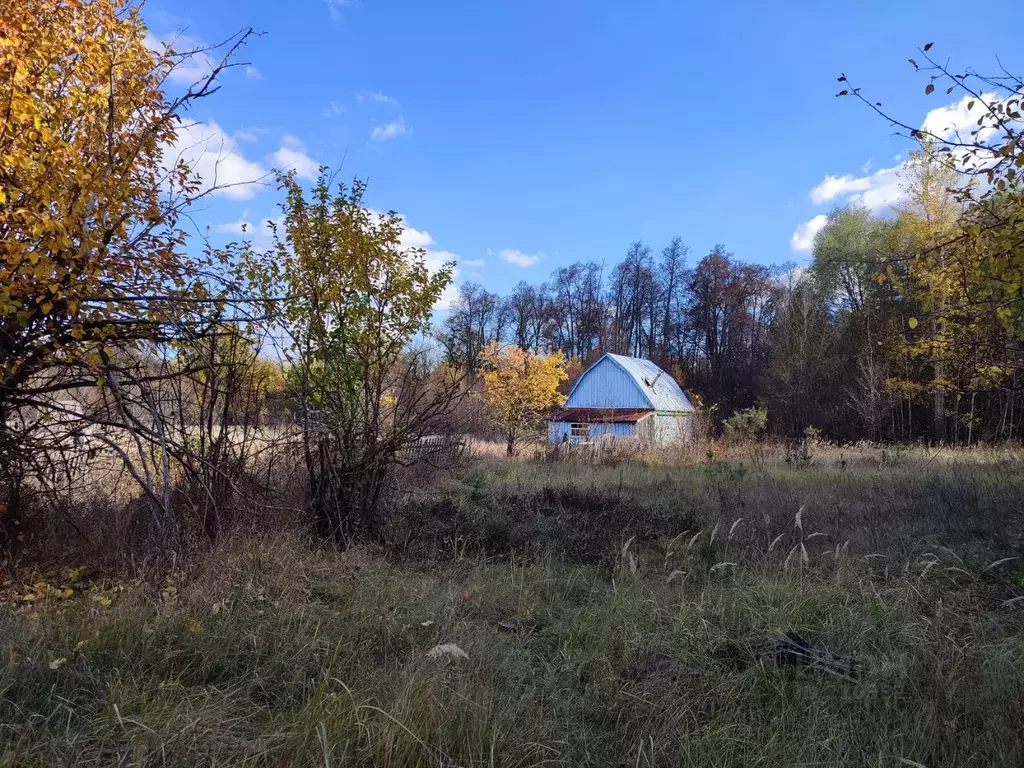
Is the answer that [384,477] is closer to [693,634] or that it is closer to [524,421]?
[693,634]

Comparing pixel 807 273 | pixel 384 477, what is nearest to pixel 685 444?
pixel 384 477

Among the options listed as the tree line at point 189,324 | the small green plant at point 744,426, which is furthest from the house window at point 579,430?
the tree line at point 189,324

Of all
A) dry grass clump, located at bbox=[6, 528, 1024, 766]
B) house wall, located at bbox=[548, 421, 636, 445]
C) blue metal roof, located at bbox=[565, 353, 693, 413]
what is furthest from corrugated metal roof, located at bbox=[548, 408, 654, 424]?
dry grass clump, located at bbox=[6, 528, 1024, 766]

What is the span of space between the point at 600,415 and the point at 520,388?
5676 millimetres

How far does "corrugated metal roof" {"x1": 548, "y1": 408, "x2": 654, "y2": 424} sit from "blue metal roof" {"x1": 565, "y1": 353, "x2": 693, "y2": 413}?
0.44 metres

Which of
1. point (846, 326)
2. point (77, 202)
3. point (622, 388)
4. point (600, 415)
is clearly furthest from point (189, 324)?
point (846, 326)

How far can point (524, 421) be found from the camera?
26.1 m

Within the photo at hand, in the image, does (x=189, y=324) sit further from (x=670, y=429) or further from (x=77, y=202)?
(x=670, y=429)

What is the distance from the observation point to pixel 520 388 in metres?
27.5

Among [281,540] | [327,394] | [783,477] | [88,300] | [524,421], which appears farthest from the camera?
[524,421]

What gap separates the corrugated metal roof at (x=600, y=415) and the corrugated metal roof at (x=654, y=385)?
3.73 feet

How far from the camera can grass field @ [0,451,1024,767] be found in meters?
2.23

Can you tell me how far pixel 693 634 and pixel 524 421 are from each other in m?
22.6

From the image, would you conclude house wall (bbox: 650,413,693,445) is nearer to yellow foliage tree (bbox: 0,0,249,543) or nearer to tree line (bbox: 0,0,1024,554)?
tree line (bbox: 0,0,1024,554)
